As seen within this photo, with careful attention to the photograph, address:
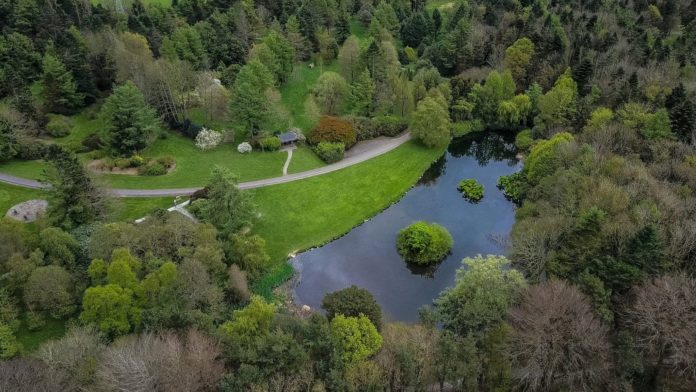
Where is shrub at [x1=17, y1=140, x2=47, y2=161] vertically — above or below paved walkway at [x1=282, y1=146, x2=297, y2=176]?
above

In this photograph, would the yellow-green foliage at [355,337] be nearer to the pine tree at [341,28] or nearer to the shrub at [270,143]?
the shrub at [270,143]

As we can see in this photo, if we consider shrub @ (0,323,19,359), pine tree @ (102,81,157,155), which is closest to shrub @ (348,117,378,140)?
pine tree @ (102,81,157,155)

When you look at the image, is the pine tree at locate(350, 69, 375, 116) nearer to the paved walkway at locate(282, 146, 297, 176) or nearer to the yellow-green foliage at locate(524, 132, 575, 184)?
the paved walkway at locate(282, 146, 297, 176)

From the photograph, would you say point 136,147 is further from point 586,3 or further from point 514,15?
point 586,3

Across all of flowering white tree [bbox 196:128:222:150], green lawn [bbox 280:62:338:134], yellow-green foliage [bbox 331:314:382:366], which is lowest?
green lawn [bbox 280:62:338:134]

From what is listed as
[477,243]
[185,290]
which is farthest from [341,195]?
[185,290]

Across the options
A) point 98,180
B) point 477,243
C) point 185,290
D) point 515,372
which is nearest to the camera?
point 515,372
